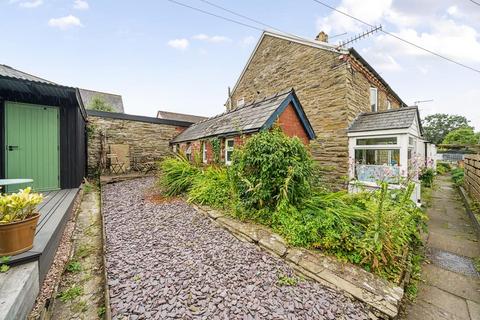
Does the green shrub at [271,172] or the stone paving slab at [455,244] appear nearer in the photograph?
the green shrub at [271,172]

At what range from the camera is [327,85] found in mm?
9180

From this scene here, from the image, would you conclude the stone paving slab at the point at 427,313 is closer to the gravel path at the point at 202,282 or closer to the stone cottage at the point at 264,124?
the gravel path at the point at 202,282

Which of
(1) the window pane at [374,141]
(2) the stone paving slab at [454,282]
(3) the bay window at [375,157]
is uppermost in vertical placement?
(1) the window pane at [374,141]

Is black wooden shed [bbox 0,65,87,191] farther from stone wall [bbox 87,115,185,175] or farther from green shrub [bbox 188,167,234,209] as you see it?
stone wall [bbox 87,115,185,175]

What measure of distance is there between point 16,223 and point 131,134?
10.7 metres

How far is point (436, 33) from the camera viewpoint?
852 centimetres

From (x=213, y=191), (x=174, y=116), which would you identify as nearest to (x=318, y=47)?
(x=213, y=191)

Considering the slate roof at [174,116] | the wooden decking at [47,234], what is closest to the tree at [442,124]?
the slate roof at [174,116]

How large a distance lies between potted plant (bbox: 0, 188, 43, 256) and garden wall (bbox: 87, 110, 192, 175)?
10.0m

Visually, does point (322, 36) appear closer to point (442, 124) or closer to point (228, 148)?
point (228, 148)

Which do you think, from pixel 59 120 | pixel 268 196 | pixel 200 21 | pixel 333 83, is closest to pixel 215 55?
pixel 200 21

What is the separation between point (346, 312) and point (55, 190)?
25.3 ft

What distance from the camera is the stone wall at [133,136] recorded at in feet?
35.7

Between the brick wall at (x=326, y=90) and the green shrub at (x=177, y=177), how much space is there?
17.4 ft
